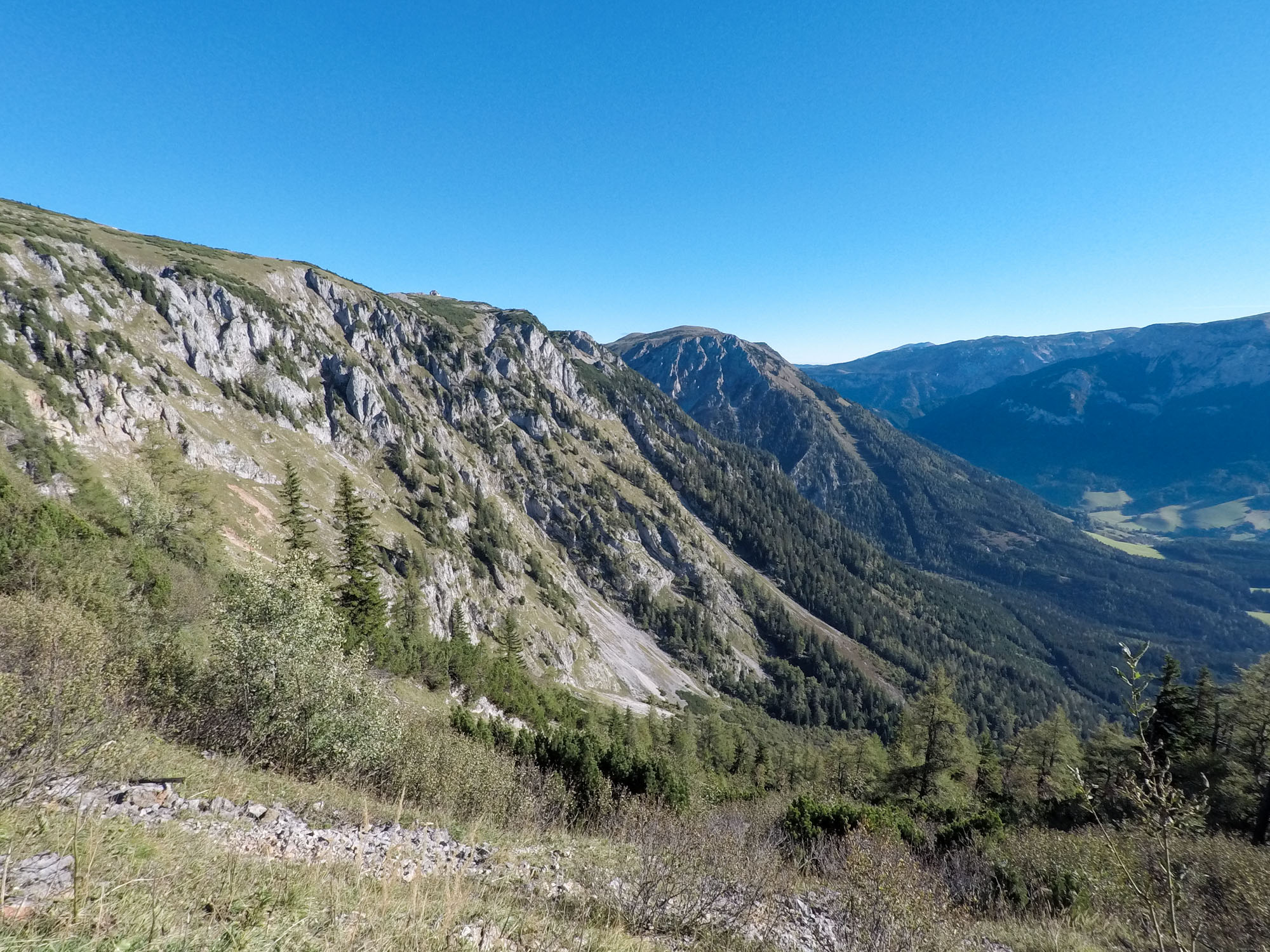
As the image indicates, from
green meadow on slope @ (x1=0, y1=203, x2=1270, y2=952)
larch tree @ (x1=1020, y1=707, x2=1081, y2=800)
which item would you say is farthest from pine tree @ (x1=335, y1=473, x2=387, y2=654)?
larch tree @ (x1=1020, y1=707, x2=1081, y2=800)

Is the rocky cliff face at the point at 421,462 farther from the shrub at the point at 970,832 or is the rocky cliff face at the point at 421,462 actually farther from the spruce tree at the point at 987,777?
the spruce tree at the point at 987,777

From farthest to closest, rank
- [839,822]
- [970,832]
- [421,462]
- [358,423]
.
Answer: [421,462] → [358,423] → [970,832] → [839,822]

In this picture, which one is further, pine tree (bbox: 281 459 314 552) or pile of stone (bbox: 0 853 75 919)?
pine tree (bbox: 281 459 314 552)

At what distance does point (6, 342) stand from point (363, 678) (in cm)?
8988

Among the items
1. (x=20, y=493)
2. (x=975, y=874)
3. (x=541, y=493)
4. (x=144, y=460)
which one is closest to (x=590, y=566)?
(x=541, y=493)

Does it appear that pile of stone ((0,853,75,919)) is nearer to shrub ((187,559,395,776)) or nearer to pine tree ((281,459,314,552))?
shrub ((187,559,395,776))

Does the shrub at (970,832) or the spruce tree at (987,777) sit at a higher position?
the shrub at (970,832)

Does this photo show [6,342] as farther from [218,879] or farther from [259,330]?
[218,879]

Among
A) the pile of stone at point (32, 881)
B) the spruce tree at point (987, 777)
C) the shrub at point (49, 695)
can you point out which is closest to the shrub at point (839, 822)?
the pile of stone at point (32, 881)

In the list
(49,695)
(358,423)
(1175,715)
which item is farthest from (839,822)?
(358,423)

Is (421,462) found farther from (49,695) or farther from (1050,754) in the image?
(49,695)

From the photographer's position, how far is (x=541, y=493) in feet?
550

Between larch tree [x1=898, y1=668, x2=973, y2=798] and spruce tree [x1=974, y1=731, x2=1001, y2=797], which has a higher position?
larch tree [x1=898, y1=668, x2=973, y2=798]

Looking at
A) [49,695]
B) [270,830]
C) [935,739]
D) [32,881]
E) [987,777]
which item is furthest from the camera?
[987,777]
